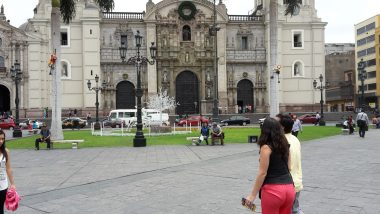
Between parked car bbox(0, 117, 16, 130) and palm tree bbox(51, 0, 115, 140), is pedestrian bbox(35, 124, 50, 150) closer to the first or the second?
palm tree bbox(51, 0, 115, 140)

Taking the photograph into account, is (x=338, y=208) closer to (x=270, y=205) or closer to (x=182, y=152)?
(x=270, y=205)

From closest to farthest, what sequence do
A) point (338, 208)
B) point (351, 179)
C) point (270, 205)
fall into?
point (270, 205) → point (338, 208) → point (351, 179)

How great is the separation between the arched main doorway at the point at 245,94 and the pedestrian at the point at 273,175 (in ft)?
163

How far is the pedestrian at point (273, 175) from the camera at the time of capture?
15.1 ft

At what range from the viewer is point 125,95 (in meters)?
52.6

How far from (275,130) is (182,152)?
13.1 metres

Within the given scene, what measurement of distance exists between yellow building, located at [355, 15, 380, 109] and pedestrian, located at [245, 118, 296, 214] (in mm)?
73706

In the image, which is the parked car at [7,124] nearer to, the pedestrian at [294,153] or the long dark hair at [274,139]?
the pedestrian at [294,153]

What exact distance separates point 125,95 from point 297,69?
2161cm

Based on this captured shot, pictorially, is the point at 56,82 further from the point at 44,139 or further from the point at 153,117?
the point at 153,117

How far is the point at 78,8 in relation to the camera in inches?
2002

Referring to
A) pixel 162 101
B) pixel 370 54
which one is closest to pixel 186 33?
pixel 162 101

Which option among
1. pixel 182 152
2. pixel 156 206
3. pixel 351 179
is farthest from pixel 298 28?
pixel 156 206

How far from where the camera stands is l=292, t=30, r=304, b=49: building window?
54.2 meters
